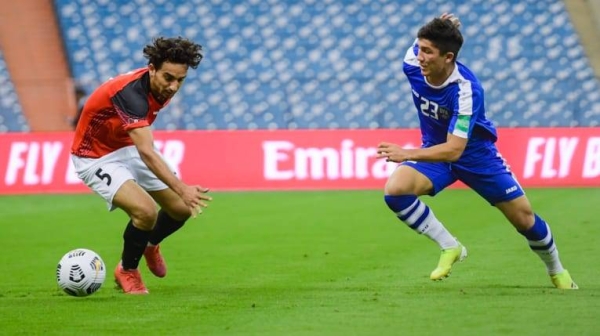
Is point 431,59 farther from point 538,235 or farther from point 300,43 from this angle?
point 300,43

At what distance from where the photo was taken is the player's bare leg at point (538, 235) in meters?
8.52

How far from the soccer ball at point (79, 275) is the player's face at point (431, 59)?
272cm

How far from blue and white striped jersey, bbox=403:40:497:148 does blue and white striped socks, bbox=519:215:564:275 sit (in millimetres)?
745

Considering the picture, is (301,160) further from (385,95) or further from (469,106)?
(469,106)

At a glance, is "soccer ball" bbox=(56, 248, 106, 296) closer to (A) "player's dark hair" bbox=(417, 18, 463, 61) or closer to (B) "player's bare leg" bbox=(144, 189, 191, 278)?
(B) "player's bare leg" bbox=(144, 189, 191, 278)

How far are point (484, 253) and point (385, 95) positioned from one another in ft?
34.4

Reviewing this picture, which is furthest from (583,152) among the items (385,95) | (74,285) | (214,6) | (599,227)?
(74,285)

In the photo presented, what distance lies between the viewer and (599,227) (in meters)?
13.1

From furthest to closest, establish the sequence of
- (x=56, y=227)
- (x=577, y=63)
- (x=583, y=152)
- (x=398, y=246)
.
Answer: (x=577, y=63) < (x=583, y=152) < (x=56, y=227) < (x=398, y=246)

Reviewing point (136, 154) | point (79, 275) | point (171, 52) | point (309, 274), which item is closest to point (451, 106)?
point (171, 52)

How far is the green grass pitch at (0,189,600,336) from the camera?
704 centimetres

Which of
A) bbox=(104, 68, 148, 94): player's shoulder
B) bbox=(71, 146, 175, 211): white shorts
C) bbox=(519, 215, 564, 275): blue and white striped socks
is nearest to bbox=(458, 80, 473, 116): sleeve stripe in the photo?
bbox=(519, 215, 564, 275): blue and white striped socks

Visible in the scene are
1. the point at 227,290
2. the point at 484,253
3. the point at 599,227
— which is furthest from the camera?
the point at 599,227

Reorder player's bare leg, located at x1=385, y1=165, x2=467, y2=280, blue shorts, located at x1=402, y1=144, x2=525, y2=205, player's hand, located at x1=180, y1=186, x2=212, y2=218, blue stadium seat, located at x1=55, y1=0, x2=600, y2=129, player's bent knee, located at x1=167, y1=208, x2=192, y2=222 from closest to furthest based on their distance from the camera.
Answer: player's hand, located at x1=180, y1=186, x2=212, y2=218, blue shorts, located at x1=402, y1=144, x2=525, y2=205, player's bare leg, located at x1=385, y1=165, x2=467, y2=280, player's bent knee, located at x1=167, y1=208, x2=192, y2=222, blue stadium seat, located at x1=55, y1=0, x2=600, y2=129
